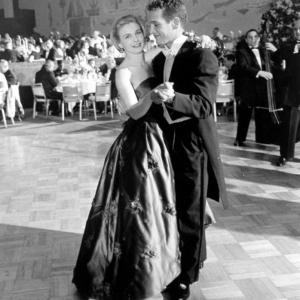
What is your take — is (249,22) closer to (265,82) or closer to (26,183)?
(265,82)

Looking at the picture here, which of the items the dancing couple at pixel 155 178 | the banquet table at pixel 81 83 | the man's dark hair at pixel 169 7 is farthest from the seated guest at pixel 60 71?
the man's dark hair at pixel 169 7

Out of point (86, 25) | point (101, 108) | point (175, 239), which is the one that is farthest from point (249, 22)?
point (175, 239)

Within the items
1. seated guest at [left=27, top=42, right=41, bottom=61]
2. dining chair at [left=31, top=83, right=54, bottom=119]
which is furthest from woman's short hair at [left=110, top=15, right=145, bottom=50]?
seated guest at [left=27, top=42, right=41, bottom=61]

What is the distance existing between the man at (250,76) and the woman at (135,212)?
3433mm

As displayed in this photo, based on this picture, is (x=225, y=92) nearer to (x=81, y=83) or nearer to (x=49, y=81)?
(x=81, y=83)

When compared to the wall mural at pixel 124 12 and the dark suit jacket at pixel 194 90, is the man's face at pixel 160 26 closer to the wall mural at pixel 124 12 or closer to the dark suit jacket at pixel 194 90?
the dark suit jacket at pixel 194 90

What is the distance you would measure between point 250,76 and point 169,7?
373 centimetres

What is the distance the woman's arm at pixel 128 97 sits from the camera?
6.57 feet

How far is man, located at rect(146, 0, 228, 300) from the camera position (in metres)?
1.95

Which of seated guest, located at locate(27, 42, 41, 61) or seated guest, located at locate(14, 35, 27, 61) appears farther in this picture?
seated guest, located at locate(14, 35, 27, 61)

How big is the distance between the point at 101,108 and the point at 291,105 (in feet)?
17.4

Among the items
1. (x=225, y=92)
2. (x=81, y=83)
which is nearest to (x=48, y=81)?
(x=81, y=83)

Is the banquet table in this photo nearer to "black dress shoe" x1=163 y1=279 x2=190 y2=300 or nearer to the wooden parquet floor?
the wooden parquet floor

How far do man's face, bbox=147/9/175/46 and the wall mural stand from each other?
1508 cm
